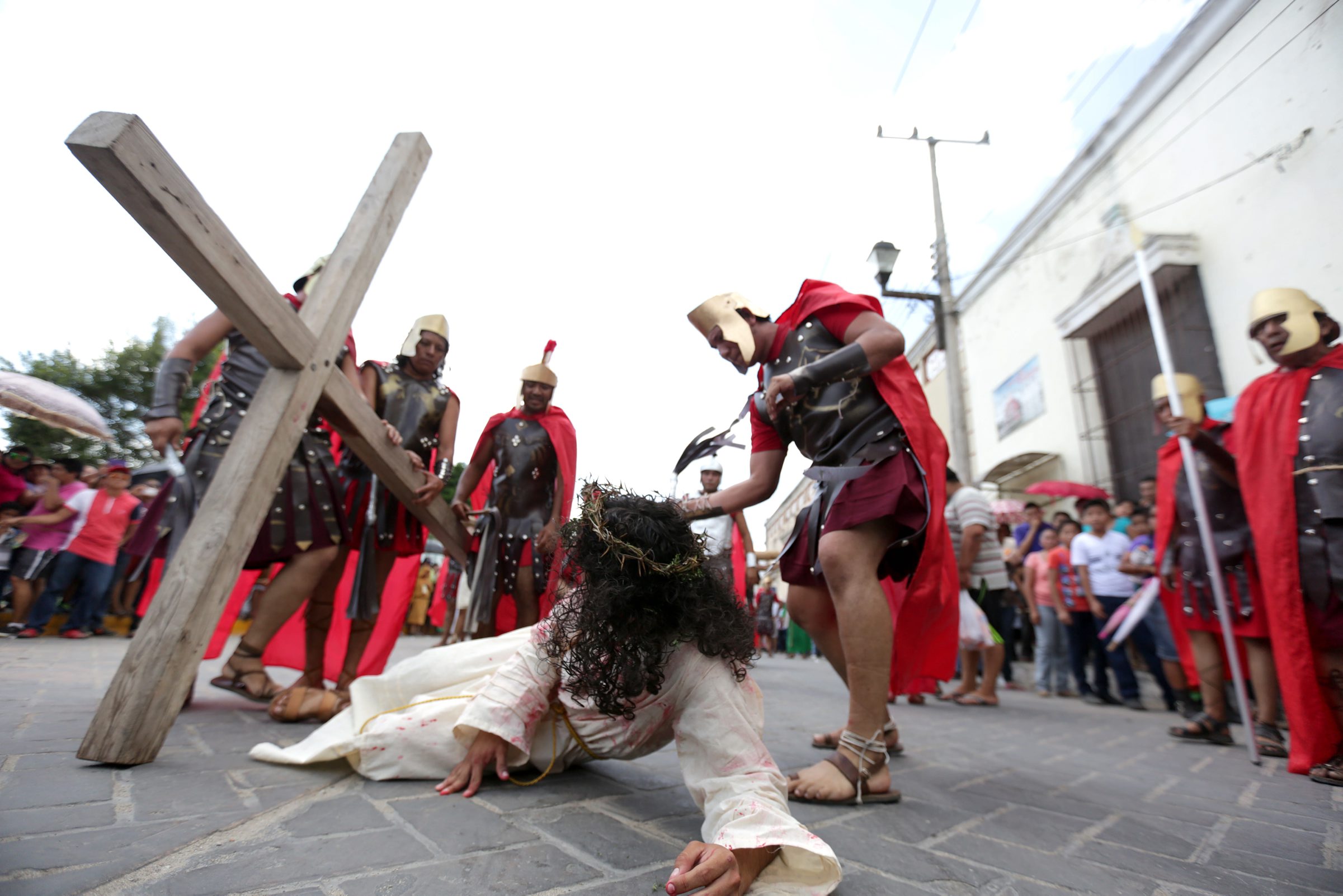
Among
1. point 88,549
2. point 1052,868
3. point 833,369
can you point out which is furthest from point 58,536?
point 1052,868

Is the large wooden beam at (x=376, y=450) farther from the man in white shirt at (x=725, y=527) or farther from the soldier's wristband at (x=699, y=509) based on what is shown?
the man in white shirt at (x=725, y=527)

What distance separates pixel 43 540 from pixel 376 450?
5.99 metres

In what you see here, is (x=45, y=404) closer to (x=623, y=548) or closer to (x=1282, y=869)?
(x=623, y=548)

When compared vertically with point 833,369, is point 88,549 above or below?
below

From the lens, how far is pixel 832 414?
2398 millimetres

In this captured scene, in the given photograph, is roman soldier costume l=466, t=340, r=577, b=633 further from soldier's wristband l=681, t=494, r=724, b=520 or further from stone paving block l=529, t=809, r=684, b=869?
stone paving block l=529, t=809, r=684, b=869

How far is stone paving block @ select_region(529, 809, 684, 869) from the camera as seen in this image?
1417 millimetres

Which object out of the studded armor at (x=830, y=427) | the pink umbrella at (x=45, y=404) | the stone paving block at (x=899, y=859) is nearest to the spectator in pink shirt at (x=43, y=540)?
the pink umbrella at (x=45, y=404)

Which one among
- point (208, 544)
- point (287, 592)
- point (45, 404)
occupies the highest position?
point (45, 404)

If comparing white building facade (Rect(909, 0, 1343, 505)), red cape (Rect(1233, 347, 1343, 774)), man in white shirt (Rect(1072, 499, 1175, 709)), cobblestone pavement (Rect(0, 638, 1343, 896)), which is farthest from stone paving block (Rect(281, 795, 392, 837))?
white building facade (Rect(909, 0, 1343, 505))

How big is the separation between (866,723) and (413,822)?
4.27 feet

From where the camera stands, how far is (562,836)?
1.51m

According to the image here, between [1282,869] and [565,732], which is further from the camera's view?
[565,732]

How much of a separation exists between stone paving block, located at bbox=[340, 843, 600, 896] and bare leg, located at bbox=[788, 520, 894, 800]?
2.92 ft
